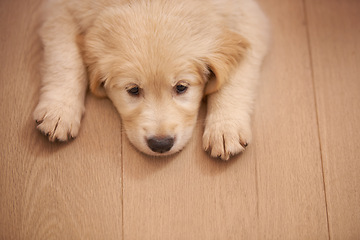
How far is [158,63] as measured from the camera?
1.73m

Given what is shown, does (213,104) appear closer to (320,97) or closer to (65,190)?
(320,97)

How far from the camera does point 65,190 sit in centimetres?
189

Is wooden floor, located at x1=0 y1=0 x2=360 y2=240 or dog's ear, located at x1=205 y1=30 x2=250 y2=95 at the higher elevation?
dog's ear, located at x1=205 y1=30 x2=250 y2=95

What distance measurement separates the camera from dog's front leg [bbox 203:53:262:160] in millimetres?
1896

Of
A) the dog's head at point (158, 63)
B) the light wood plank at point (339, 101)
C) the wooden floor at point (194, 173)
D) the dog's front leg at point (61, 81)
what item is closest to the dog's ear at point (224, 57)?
the dog's head at point (158, 63)

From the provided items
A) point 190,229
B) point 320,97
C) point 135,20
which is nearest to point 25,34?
point 135,20

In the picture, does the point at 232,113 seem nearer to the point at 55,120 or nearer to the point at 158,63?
the point at 158,63

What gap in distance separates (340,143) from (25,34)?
2243 mm

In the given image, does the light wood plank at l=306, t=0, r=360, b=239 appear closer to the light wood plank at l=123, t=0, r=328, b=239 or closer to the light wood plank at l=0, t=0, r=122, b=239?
the light wood plank at l=123, t=0, r=328, b=239

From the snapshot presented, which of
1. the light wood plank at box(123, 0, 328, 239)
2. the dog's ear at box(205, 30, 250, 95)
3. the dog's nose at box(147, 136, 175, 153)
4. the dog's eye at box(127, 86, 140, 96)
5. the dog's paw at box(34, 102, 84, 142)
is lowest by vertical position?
the light wood plank at box(123, 0, 328, 239)

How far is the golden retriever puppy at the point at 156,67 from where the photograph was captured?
5.73ft

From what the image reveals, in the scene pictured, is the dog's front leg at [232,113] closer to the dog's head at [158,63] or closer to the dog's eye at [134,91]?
the dog's head at [158,63]

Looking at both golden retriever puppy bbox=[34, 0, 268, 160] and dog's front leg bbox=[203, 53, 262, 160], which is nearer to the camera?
golden retriever puppy bbox=[34, 0, 268, 160]

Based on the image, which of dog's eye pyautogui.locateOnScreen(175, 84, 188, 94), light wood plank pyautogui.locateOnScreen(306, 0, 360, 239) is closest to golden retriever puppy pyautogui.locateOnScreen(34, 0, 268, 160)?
dog's eye pyautogui.locateOnScreen(175, 84, 188, 94)
